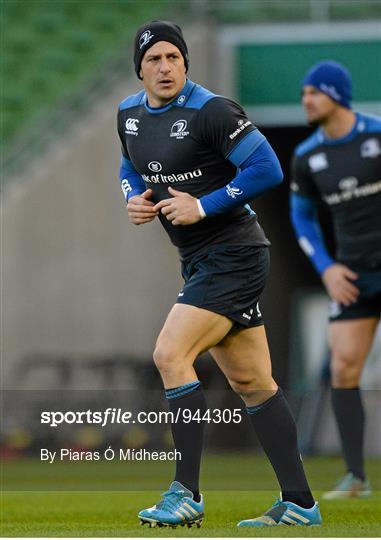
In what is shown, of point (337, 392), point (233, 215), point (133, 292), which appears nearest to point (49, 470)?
point (337, 392)

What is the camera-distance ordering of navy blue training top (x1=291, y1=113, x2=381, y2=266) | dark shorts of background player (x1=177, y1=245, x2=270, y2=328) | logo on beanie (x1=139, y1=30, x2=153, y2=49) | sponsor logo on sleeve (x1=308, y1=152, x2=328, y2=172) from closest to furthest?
dark shorts of background player (x1=177, y1=245, x2=270, y2=328) → logo on beanie (x1=139, y1=30, x2=153, y2=49) → navy blue training top (x1=291, y1=113, x2=381, y2=266) → sponsor logo on sleeve (x1=308, y1=152, x2=328, y2=172)

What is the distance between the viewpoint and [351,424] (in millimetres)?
7402

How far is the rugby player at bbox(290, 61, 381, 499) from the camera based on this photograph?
7.44 metres

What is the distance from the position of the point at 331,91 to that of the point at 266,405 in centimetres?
285

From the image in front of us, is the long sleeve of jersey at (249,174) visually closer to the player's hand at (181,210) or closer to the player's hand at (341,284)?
the player's hand at (181,210)

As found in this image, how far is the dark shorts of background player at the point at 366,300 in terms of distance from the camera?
7453 millimetres

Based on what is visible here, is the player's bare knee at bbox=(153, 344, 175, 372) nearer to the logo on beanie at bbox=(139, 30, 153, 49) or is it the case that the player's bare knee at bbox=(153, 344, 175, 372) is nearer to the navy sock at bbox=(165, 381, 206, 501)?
the navy sock at bbox=(165, 381, 206, 501)

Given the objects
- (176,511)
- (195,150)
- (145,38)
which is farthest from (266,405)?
(145,38)

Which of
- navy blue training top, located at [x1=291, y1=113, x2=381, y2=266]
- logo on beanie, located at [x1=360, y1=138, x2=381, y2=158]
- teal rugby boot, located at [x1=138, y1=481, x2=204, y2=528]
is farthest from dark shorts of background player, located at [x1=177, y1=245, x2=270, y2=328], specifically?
logo on beanie, located at [x1=360, y1=138, x2=381, y2=158]

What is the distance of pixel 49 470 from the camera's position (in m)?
8.65

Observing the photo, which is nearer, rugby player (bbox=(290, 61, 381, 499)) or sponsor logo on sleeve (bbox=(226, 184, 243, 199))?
sponsor logo on sleeve (bbox=(226, 184, 243, 199))

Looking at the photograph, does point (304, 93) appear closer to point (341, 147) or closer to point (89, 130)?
point (341, 147)

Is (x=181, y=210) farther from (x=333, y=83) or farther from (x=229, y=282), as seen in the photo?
(x=333, y=83)

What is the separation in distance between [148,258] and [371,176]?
5694mm
